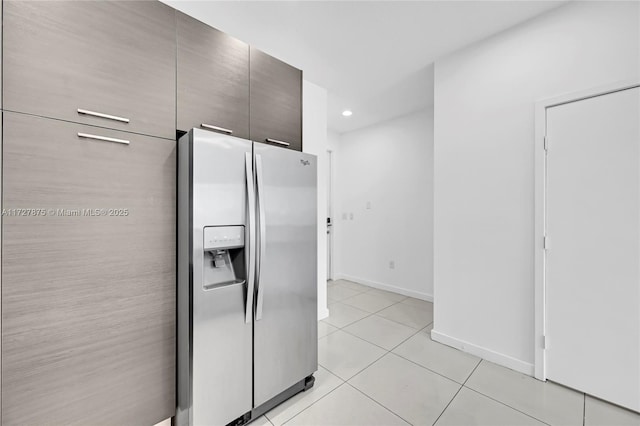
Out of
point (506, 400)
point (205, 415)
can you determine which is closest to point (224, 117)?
point (205, 415)

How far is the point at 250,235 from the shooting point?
4.84 ft

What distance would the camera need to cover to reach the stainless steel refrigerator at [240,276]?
134cm

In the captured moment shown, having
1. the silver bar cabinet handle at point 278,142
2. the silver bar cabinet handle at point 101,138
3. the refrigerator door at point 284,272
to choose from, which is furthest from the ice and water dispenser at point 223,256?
the silver bar cabinet handle at point 278,142

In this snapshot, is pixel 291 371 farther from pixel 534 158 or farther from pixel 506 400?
pixel 534 158

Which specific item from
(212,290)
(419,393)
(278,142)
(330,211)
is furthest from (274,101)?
(330,211)

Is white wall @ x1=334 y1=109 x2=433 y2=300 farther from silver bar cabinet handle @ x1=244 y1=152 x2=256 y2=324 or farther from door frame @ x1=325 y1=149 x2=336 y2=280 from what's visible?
silver bar cabinet handle @ x1=244 y1=152 x2=256 y2=324

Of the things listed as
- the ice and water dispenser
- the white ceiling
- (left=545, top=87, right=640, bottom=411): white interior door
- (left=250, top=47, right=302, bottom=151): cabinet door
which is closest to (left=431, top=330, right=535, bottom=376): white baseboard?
(left=545, top=87, right=640, bottom=411): white interior door

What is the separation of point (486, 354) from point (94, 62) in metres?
3.23

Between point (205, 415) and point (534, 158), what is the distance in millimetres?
2703

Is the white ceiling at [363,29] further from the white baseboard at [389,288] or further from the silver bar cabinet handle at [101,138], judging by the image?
the white baseboard at [389,288]

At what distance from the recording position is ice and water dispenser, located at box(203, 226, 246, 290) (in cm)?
139

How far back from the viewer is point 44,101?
110 cm

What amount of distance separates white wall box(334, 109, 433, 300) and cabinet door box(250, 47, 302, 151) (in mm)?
2313

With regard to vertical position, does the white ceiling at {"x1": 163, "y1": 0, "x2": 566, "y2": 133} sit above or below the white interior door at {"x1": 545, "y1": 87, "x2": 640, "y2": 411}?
above
